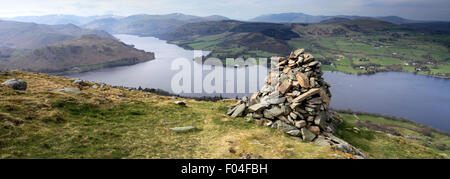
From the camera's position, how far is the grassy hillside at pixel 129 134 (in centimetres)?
1681

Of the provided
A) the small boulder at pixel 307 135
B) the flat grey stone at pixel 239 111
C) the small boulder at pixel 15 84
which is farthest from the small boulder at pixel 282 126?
the small boulder at pixel 15 84

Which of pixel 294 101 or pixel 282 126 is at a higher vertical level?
pixel 294 101

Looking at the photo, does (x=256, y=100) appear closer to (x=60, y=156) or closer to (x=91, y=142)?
(x=91, y=142)

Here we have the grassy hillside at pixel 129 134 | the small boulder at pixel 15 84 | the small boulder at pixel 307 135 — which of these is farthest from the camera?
the small boulder at pixel 15 84

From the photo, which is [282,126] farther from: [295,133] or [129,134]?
[129,134]

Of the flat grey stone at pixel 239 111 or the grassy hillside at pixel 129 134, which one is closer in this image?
the grassy hillside at pixel 129 134

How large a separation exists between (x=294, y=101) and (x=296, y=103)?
452mm

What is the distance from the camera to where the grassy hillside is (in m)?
16.8

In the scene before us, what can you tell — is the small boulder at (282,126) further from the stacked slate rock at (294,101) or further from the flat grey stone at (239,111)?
the flat grey stone at (239,111)

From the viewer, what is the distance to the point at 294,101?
2814 cm

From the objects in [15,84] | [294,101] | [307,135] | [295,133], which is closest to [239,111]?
[294,101]

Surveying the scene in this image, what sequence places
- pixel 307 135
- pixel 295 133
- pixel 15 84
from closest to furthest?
pixel 307 135, pixel 295 133, pixel 15 84

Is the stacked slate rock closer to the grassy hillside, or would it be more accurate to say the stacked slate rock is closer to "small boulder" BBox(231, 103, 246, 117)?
"small boulder" BBox(231, 103, 246, 117)

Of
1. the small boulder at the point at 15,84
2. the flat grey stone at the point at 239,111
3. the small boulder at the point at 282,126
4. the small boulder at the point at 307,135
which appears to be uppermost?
Result: the small boulder at the point at 15,84
